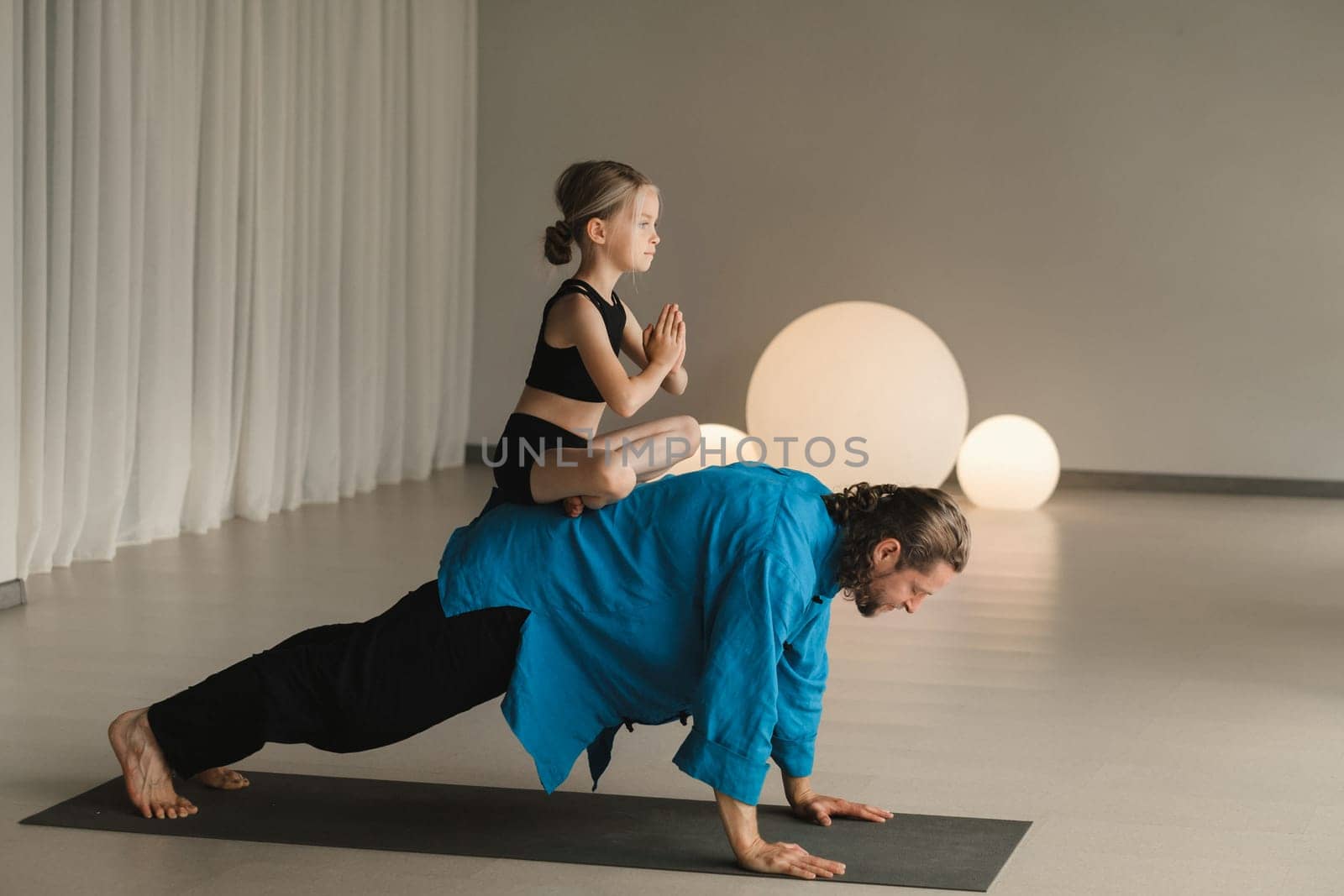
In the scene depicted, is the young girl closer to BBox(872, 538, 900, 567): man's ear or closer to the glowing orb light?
BBox(872, 538, 900, 567): man's ear

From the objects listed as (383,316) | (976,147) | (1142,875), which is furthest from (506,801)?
(976,147)

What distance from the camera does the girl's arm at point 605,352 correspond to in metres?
2.35

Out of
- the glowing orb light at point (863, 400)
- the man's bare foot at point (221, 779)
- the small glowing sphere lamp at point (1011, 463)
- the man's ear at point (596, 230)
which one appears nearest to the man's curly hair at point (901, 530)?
the man's ear at point (596, 230)

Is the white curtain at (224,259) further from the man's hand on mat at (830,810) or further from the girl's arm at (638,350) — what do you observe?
the man's hand on mat at (830,810)

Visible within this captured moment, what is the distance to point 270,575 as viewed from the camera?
4363mm

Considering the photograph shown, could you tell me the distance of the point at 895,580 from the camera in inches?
83.4

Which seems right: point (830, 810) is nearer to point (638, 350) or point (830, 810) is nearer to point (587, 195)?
point (638, 350)

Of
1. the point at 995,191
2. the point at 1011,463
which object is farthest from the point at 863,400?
the point at 995,191

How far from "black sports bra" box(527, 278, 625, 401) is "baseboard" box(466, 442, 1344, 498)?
4852 mm

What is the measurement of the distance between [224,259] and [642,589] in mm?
3511

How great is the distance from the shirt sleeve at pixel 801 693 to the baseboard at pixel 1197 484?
495 centimetres

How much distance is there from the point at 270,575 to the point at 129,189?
4.23 feet

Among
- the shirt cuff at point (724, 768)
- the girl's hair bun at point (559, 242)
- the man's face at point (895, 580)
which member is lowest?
the shirt cuff at point (724, 768)

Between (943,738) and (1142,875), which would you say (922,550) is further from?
(943,738)
